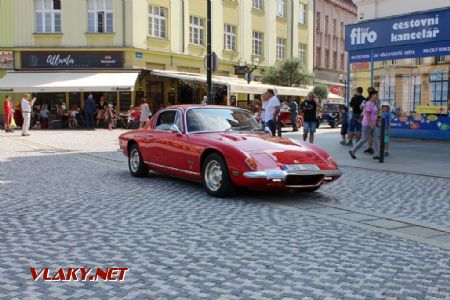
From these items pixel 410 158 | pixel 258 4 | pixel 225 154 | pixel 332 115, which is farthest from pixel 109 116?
pixel 225 154

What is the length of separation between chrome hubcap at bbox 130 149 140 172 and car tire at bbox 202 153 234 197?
2.26m

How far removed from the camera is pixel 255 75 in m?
39.4

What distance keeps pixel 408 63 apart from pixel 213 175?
12.2m

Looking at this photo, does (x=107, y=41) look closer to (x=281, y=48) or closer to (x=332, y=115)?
(x=332, y=115)

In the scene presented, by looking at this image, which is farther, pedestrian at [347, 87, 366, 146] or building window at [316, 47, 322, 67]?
building window at [316, 47, 322, 67]

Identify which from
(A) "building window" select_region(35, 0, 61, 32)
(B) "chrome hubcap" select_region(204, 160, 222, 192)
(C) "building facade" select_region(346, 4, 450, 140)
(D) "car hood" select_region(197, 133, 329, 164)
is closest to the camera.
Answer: (D) "car hood" select_region(197, 133, 329, 164)

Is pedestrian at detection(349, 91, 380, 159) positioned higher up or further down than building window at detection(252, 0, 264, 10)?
further down

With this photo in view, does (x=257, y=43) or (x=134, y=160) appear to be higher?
(x=257, y=43)

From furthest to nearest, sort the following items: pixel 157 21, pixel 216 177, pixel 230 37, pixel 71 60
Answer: pixel 230 37, pixel 157 21, pixel 71 60, pixel 216 177

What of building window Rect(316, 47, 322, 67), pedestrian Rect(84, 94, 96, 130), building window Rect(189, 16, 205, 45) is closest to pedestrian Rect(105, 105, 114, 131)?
pedestrian Rect(84, 94, 96, 130)

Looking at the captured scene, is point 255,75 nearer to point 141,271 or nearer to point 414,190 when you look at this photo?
point 414,190

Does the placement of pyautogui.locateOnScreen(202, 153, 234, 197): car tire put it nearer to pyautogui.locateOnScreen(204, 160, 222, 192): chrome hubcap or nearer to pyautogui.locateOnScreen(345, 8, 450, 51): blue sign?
pyautogui.locateOnScreen(204, 160, 222, 192): chrome hubcap

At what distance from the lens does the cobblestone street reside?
391cm

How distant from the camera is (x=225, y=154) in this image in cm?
739
